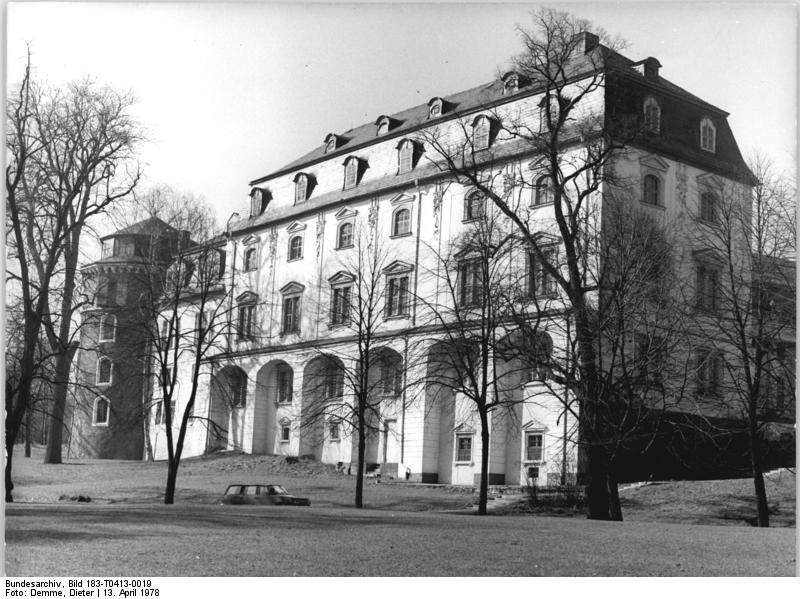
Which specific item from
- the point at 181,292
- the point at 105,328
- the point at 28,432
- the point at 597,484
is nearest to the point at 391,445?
the point at 181,292

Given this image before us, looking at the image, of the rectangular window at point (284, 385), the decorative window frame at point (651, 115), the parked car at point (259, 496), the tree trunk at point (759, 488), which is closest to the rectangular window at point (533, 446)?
the rectangular window at point (284, 385)

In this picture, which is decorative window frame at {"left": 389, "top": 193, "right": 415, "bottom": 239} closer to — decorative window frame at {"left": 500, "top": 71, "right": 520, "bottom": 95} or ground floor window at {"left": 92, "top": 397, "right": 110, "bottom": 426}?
decorative window frame at {"left": 500, "top": 71, "right": 520, "bottom": 95}

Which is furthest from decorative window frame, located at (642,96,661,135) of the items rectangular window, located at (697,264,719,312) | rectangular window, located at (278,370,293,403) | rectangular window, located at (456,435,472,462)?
rectangular window, located at (278,370,293,403)

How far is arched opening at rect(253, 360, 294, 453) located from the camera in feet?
107

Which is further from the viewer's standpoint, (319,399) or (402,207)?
(402,207)

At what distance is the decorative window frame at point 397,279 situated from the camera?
29656 mm

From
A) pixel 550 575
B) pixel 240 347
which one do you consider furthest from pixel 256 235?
pixel 550 575

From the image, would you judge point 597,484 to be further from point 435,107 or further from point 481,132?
point 435,107

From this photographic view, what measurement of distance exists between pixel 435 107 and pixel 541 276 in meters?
4.67

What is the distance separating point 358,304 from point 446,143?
17.2ft

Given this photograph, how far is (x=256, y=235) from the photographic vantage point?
1337 inches

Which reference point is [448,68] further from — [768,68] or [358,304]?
[358,304]

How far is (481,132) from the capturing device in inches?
1050

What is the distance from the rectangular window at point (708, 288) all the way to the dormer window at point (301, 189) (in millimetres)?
13124
